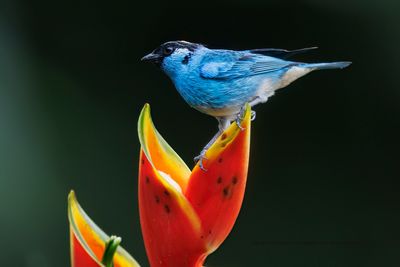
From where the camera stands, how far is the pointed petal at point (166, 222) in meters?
0.78

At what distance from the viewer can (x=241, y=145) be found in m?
0.80

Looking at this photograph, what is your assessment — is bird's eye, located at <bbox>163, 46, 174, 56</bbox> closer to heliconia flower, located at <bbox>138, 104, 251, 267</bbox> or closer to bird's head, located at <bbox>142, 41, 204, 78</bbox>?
bird's head, located at <bbox>142, 41, 204, 78</bbox>

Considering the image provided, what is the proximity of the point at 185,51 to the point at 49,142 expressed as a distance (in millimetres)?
987

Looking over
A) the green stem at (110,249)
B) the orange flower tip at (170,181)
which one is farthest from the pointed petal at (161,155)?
the green stem at (110,249)

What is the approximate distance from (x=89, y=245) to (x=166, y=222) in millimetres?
86

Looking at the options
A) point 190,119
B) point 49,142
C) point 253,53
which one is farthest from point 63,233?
point 253,53

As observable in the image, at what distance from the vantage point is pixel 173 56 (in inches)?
40.4

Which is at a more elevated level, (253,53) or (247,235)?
(253,53)

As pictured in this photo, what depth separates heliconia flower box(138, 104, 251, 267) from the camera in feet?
2.59

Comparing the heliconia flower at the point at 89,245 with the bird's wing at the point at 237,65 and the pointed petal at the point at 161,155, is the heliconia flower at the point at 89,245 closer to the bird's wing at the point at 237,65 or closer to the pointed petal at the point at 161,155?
the pointed petal at the point at 161,155

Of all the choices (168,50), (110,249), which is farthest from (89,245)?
(168,50)

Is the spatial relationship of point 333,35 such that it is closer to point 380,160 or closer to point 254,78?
point 380,160

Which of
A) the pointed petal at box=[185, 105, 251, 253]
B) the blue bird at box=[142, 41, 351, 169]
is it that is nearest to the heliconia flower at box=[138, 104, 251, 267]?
the pointed petal at box=[185, 105, 251, 253]

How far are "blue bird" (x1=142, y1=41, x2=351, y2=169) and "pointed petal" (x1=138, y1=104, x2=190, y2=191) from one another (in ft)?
0.52
